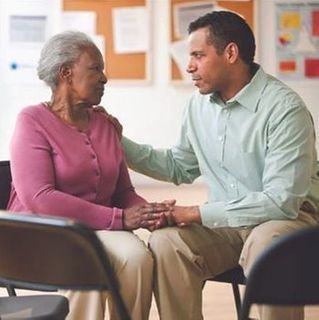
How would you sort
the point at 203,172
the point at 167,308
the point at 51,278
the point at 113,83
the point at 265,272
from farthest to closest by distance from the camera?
the point at 113,83 < the point at 203,172 < the point at 167,308 < the point at 51,278 < the point at 265,272

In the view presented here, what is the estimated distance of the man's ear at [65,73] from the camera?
220 centimetres

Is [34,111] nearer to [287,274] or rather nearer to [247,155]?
[247,155]

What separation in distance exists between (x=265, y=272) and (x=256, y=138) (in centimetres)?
99

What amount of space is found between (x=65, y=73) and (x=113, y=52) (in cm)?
135

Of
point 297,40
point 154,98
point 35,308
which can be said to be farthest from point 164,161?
point 297,40

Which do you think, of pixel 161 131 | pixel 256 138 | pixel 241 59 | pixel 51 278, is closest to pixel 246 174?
pixel 256 138

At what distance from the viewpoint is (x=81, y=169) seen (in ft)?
7.04

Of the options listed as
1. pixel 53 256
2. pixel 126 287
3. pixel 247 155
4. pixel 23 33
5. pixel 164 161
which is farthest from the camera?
pixel 23 33

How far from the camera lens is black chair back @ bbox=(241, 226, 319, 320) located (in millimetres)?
1208

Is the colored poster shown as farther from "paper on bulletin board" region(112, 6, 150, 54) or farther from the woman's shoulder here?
the woman's shoulder

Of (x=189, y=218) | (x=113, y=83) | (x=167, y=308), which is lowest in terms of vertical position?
(x=167, y=308)

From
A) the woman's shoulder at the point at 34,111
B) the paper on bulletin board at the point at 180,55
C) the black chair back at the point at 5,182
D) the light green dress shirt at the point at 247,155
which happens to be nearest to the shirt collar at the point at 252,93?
the light green dress shirt at the point at 247,155

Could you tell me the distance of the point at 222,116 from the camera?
2311 millimetres

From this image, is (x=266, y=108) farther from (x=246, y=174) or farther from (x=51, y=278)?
(x=51, y=278)
